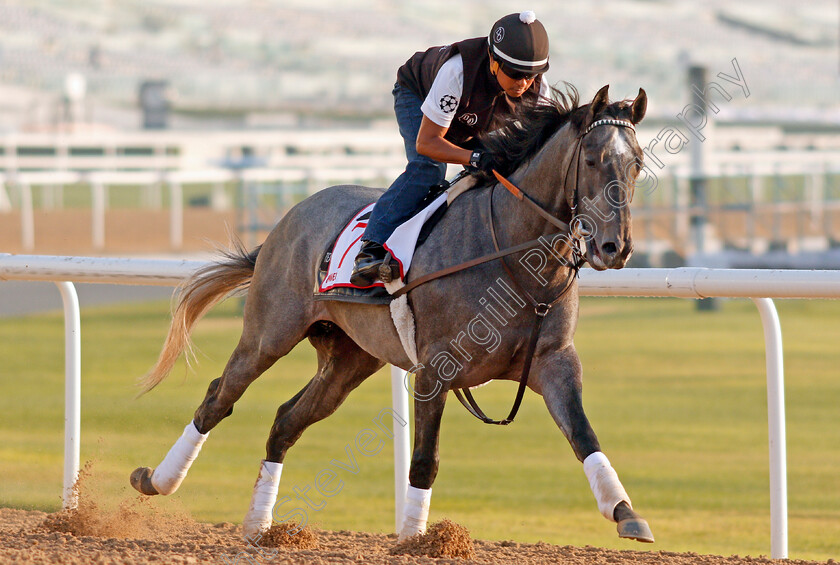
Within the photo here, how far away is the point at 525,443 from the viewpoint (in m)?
7.52

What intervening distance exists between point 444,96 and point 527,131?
0.98ft

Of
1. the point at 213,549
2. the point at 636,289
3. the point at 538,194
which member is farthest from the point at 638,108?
the point at 213,549

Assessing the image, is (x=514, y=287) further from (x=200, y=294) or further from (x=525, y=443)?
(x=525, y=443)

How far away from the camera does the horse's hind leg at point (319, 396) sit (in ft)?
15.0

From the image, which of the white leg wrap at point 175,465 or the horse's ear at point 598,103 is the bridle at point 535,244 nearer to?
the horse's ear at point 598,103

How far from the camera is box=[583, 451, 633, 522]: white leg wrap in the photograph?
11.2 feet

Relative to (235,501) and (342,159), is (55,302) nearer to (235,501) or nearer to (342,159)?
(342,159)

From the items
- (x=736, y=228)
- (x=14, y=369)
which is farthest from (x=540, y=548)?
(x=736, y=228)

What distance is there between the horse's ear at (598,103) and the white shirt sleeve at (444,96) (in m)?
0.56

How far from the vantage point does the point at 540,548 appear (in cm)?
420

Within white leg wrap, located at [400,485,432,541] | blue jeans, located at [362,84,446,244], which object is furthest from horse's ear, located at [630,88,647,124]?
white leg wrap, located at [400,485,432,541]

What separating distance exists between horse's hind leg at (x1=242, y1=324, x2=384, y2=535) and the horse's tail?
1.73 ft

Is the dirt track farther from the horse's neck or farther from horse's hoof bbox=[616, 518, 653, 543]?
the horse's neck

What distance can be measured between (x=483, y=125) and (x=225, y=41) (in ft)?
145
